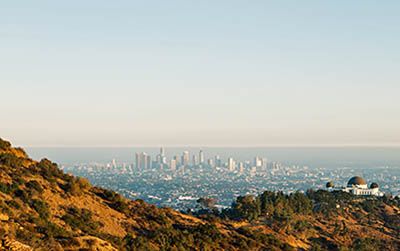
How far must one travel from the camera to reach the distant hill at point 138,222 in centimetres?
2444

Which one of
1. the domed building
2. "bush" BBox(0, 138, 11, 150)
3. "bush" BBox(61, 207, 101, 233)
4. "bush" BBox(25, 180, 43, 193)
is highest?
"bush" BBox(0, 138, 11, 150)

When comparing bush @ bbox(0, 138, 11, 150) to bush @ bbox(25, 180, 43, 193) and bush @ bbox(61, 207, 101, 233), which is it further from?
bush @ bbox(61, 207, 101, 233)

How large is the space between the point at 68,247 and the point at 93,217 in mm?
11564

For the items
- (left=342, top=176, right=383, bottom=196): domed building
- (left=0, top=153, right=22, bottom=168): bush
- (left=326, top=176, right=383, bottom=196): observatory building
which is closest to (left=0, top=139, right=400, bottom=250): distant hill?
(left=0, top=153, right=22, bottom=168): bush

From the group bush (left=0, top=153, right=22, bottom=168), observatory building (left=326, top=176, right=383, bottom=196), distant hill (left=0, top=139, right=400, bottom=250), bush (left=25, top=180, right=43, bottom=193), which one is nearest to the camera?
distant hill (left=0, top=139, right=400, bottom=250)

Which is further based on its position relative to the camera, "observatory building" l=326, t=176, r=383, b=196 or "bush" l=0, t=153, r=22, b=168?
"observatory building" l=326, t=176, r=383, b=196

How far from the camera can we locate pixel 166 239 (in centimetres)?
3159

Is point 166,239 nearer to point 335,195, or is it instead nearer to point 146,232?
point 146,232

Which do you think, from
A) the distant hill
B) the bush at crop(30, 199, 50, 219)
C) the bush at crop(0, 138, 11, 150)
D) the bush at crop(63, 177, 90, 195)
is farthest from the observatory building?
the bush at crop(30, 199, 50, 219)

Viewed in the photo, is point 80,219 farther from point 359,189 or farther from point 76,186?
point 359,189

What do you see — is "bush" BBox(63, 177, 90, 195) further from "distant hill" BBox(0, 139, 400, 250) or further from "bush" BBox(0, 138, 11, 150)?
"bush" BBox(0, 138, 11, 150)

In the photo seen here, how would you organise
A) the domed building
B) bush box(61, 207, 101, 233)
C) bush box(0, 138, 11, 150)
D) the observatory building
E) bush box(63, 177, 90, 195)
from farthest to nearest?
the domed building
the observatory building
bush box(0, 138, 11, 150)
bush box(63, 177, 90, 195)
bush box(61, 207, 101, 233)

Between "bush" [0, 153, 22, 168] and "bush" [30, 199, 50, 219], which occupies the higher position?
"bush" [0, 153, 22, 168]

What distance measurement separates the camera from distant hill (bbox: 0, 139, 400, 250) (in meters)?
24.4
